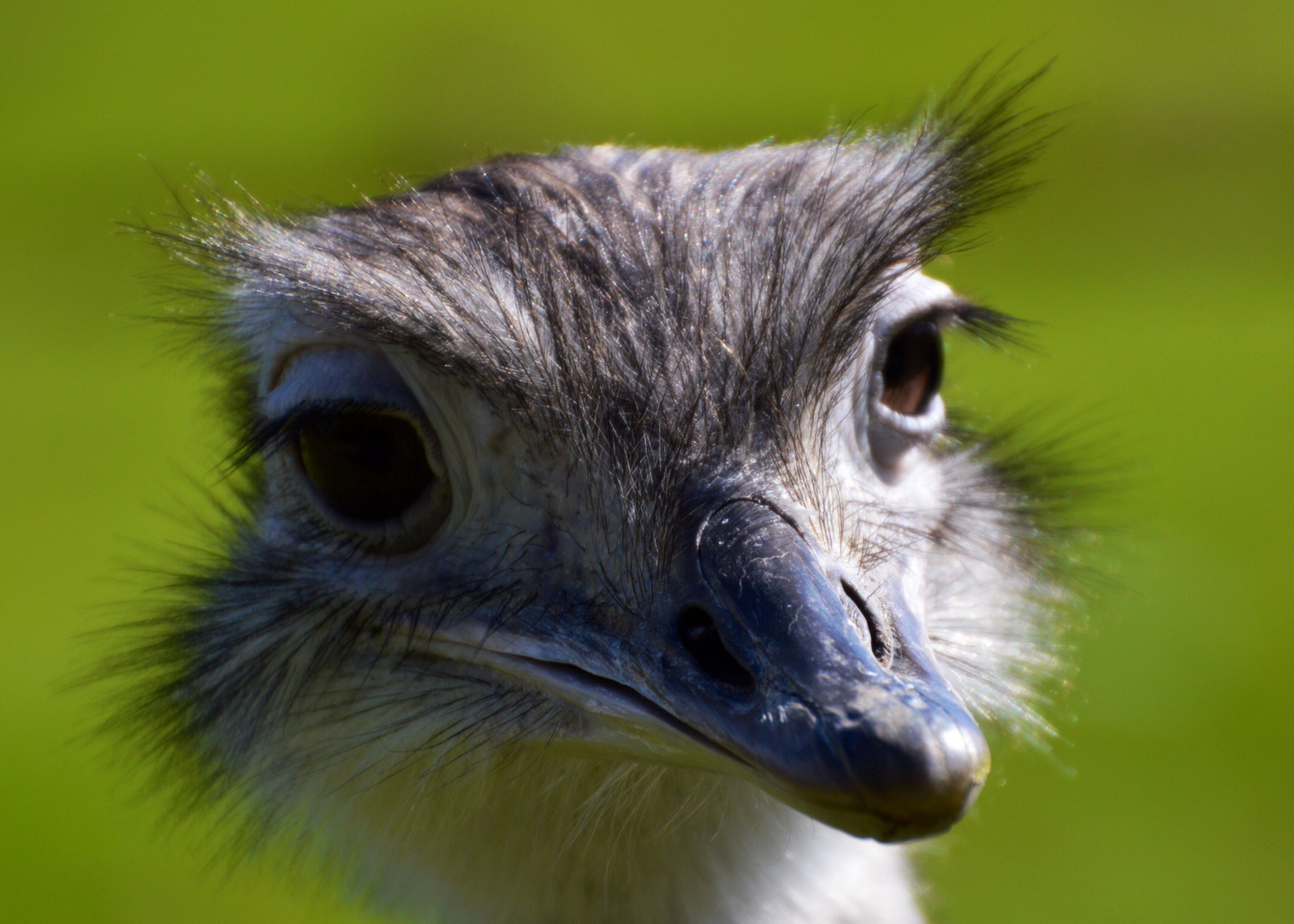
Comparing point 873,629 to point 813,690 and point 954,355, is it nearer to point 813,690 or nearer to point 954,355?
point 813,690

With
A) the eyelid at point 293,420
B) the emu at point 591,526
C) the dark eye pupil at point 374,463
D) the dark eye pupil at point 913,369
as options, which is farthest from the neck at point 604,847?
the dark eye pupil at point 913,369

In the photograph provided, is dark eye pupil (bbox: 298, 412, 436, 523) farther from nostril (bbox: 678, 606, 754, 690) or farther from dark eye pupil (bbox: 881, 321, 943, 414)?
dark eye pupil (bbox: 881, 321, 943, 414)

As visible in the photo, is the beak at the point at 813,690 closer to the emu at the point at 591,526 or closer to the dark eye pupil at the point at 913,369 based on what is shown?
the emu at the point at 591,526

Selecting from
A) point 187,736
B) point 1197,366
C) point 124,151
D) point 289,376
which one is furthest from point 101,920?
point 124,151

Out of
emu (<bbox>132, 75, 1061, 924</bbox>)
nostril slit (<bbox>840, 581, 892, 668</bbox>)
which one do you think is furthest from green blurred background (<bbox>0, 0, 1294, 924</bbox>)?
nostril slit (<bbox>840, 581, 892, 668</bbox>)

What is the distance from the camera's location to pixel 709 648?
5.05 feet

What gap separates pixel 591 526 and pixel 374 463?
1.12 feet

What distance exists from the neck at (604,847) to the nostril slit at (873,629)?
1.45ft

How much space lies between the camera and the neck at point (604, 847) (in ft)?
6.31

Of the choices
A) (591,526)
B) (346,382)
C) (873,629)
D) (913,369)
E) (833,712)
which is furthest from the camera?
(913,369)

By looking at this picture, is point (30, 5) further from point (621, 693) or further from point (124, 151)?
point (621, 693)

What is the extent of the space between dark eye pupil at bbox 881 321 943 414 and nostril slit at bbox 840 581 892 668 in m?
0.60

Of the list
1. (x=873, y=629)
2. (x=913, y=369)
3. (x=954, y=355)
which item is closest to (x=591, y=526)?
(x=873, y=629)

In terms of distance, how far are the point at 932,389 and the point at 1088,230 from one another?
9.15 metres
